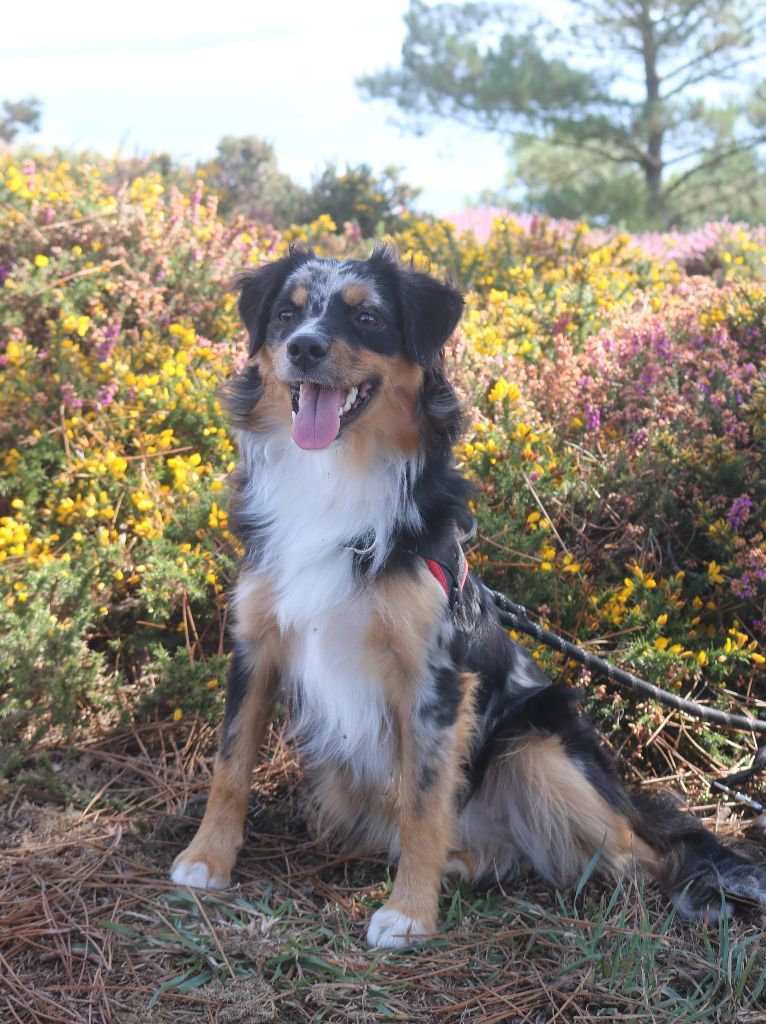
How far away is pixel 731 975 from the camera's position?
8.66 feet

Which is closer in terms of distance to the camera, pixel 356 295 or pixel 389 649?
pixel 389 649

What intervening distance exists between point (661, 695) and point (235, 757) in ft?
4.71

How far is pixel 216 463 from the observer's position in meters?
4.87

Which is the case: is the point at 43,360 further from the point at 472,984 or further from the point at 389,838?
the point at 472,984

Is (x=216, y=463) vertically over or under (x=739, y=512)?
under

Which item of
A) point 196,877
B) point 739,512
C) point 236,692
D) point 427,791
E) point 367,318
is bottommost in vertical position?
point 196,877

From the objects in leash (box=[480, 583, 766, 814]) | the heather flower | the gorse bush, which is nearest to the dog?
leash (box=[480, 583, 766, 814])

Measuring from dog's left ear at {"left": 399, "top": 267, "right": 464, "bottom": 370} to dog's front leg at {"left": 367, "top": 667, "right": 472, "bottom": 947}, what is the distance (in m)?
0.95

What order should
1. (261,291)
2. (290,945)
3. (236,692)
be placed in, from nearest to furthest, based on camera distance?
(290,945) → (236,692) → (261,291)

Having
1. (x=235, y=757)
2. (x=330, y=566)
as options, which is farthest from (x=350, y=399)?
(x=235, y=757)

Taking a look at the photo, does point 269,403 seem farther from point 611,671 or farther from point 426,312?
point 611,671

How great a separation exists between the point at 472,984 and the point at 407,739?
67 cm

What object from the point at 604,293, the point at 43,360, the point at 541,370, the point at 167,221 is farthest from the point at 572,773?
the point at 167,221

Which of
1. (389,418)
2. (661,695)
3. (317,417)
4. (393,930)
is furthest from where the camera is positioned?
(661,695)
